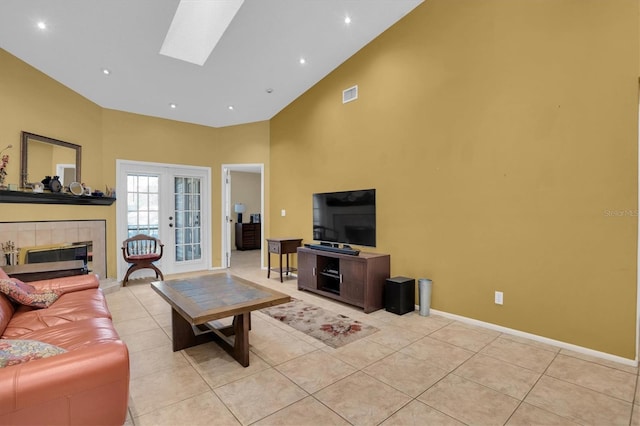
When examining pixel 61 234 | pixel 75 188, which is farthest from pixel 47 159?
pixel 61 234

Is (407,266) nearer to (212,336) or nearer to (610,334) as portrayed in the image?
(610,334)

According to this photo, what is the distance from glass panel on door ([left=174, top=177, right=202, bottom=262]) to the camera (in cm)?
599

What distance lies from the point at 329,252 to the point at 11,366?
10.7 ft

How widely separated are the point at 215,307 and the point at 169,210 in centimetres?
424

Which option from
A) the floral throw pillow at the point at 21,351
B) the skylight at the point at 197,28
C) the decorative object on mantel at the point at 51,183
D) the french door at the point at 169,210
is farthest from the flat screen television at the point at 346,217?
the decorative object on mantel at the point at 51,183

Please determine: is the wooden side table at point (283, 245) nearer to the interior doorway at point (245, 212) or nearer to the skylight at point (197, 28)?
the skylight at point (197, 28)

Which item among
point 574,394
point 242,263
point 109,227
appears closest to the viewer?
point 574,394

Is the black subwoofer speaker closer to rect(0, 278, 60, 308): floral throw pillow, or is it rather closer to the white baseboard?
the white baseboard

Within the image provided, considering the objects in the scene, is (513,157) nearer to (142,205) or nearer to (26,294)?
(26,294)

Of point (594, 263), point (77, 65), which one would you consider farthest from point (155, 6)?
point (594, 263)

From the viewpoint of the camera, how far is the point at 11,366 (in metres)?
1.15

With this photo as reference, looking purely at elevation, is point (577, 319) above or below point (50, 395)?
below

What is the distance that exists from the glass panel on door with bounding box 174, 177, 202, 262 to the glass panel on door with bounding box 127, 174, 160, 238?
0.37 m

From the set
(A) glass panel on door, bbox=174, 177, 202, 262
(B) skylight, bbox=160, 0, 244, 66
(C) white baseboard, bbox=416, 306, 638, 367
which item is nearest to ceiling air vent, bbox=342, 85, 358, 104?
(B) skylight, bbox=160, 0, 244, 66
